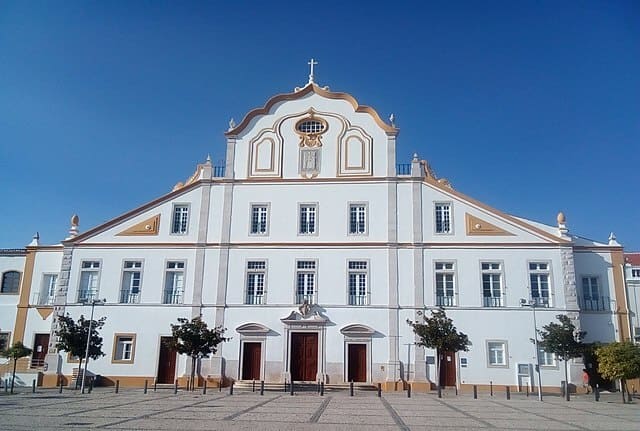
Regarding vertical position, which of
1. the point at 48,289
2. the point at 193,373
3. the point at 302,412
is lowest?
the point at 302,412

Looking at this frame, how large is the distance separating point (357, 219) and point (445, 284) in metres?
6.07

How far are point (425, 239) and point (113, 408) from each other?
18752 mm

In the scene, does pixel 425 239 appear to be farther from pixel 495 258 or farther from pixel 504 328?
pixel 504 328

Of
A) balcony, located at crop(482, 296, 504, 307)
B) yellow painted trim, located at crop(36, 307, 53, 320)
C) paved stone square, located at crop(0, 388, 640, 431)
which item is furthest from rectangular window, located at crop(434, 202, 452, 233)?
yellow painted trim, located at crop(36, 307, 53, 320)

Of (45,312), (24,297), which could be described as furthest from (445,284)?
(24,297)

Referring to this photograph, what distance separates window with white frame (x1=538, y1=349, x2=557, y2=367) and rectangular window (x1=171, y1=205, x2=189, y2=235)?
2060 centimetres

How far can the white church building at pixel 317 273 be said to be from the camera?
3077 cm

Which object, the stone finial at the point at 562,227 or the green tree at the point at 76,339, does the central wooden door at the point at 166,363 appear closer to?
the green tree at the point at 76,339

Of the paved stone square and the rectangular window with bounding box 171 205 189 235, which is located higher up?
the rectangular window with bounding box 171 205 189 235

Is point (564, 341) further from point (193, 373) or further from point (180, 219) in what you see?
point (180, 219)

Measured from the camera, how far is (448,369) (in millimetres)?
30469

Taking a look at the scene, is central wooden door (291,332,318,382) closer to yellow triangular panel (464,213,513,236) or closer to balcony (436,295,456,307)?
balcony (436,295,456,307)

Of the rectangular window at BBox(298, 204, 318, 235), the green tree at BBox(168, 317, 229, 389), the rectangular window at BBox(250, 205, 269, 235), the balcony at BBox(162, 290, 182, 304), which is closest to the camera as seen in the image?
the green tree at BBox(168, 317, 229, 389)

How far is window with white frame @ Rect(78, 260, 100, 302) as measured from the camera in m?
33.2
